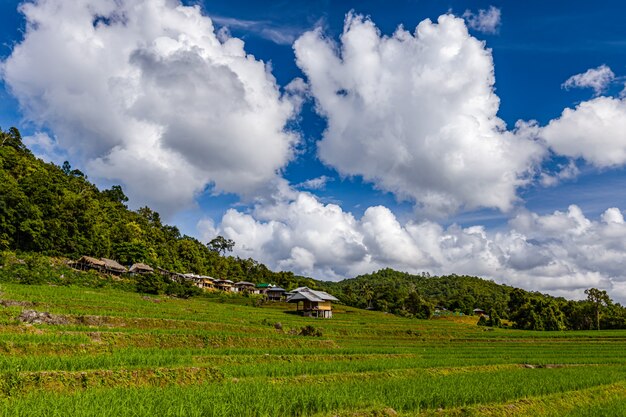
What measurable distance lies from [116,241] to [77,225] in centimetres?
1255

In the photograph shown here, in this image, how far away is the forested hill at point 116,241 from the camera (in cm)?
6381

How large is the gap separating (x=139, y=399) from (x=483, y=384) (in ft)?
43.1

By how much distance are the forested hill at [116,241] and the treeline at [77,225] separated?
14 cm

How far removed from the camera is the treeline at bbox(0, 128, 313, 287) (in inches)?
2478

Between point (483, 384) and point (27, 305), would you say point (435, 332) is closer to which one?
point (483, 384)

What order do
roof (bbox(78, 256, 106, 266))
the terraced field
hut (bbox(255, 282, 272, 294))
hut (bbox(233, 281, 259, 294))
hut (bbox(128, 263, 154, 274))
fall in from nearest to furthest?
the terraced field → roof (bbox(78, 256, 106, 266)) → hut (bbox(128, 263, 154, 274)) → hut (bbox(233, 281, 259, 294)) → hut (bbox(255, 282, 272, 294))

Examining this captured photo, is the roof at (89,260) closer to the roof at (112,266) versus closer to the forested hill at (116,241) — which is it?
the roof at (112,266)

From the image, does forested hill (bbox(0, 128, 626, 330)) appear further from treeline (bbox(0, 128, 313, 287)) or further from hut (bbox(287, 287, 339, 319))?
hut (bbox(287, 287, 339, 319))

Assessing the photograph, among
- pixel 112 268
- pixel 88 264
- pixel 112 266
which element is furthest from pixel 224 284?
pixel 88 264

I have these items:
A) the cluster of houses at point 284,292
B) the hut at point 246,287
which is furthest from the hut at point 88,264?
the hut at point 246,287

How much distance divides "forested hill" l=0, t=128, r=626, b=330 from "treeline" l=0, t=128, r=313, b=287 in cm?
14

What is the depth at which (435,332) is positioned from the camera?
5219 cm

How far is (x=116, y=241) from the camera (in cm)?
8512

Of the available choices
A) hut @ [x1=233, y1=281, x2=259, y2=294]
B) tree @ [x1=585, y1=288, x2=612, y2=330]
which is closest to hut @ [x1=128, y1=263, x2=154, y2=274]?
hut @ [x1=233, y1=281, x2=259, y2=294]
